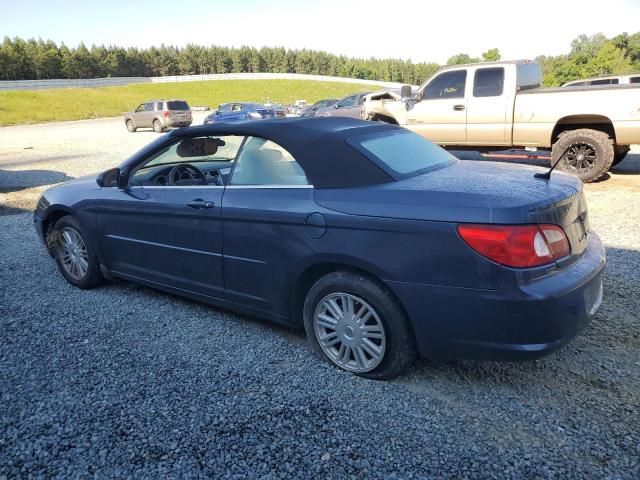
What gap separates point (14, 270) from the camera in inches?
211

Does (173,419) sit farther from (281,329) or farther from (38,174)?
(38,174)

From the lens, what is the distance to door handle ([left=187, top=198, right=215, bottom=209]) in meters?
3.51

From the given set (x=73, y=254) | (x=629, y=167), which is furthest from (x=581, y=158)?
(x=73, y=254)

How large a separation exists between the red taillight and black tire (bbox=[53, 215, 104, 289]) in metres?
3.42

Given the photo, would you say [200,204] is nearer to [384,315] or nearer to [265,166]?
[265,166]

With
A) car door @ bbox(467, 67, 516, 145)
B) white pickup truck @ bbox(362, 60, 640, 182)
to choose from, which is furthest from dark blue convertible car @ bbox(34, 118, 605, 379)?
car door @ bbox(467, 67, 516, 145)

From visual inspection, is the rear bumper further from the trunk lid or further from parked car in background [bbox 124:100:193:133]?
parked car in background [bbox 124:100:193:133]

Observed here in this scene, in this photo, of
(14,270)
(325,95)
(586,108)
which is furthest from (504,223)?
(325,95)

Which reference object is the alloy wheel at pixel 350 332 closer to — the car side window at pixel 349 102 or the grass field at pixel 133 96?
the car side window at pixel 349 102

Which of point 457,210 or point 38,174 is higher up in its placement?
point 457,210

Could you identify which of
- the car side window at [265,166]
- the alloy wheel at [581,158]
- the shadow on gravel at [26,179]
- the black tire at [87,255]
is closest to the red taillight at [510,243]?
the car side window at [265,166]

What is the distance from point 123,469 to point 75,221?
2870 mm

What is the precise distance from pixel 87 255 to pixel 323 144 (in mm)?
2653

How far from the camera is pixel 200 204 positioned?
356cm
